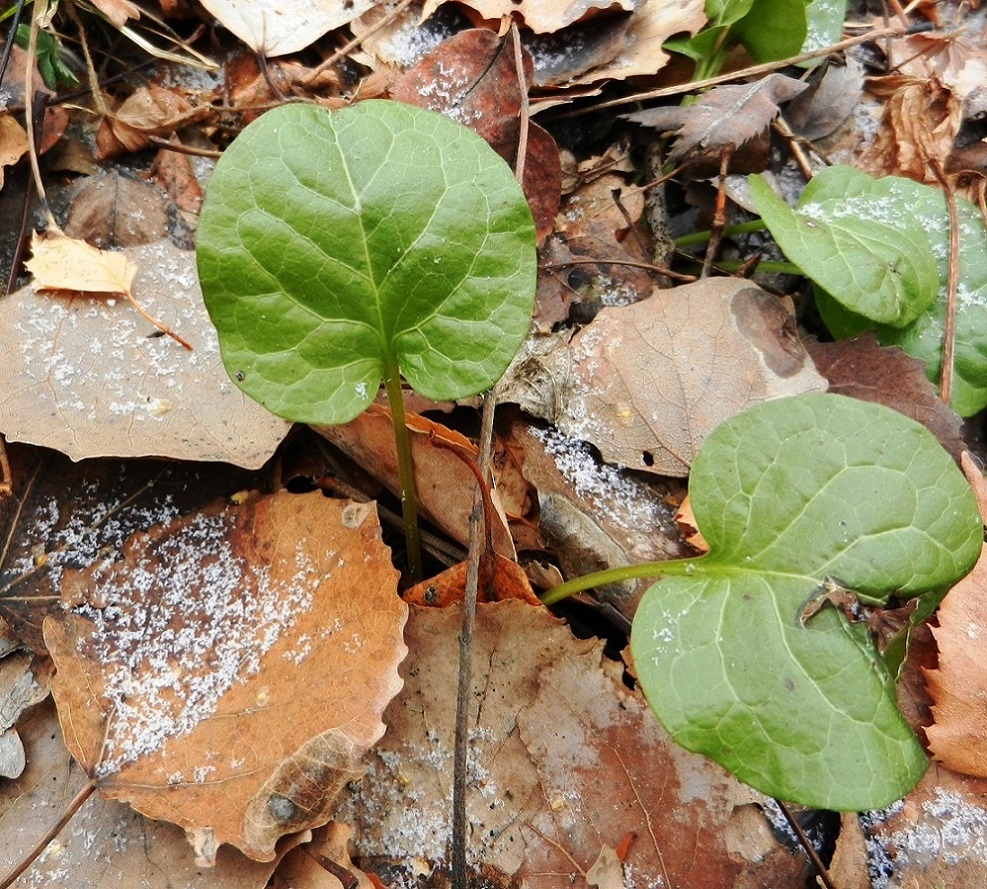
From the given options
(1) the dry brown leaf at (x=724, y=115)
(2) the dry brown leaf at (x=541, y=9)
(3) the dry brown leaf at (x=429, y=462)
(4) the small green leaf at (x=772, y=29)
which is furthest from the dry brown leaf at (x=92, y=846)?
(4) the small green leaf at (x=772, y=29)

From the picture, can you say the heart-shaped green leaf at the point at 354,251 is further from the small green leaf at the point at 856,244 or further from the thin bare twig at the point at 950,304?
the thin bare twig at the point at 950,304

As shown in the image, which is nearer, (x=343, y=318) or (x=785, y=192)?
(x=343, y=318)

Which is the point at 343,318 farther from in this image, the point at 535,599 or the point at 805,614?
the point at 805,614

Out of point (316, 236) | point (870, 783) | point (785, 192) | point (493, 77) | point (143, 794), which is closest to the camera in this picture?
point (870, 783)

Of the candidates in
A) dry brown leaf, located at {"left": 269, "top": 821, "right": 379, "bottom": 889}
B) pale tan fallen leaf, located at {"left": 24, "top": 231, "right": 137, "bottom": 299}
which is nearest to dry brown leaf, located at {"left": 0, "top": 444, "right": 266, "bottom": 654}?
pale tan fallen leaf, located at {"left": 24, "top": 231, "right": 137, "bottom": 299}

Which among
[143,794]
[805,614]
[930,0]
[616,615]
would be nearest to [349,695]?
[143,794]
